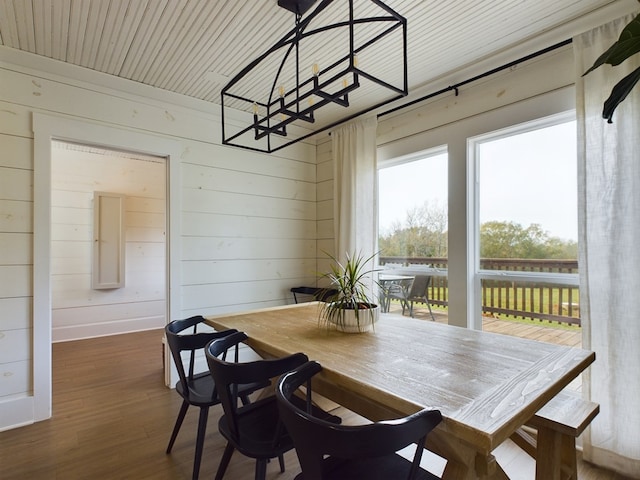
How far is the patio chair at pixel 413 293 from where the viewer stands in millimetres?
3041

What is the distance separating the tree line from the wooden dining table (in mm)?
1050

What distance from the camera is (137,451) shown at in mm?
2123

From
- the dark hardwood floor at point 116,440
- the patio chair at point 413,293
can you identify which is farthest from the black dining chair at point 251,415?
the patio chair at point 413,293

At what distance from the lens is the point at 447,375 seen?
3.96ft

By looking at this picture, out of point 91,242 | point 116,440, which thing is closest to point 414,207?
point 116,440

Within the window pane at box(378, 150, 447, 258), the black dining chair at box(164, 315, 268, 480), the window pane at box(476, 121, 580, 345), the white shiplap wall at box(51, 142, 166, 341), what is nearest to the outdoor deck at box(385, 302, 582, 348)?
the window pane at box(476, 121, 580, 345)

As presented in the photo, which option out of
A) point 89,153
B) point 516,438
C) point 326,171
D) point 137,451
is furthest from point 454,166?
point 89,153

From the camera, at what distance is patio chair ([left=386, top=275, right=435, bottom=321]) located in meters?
3.04

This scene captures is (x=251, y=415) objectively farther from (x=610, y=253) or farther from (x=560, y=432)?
(x=610, y=253)

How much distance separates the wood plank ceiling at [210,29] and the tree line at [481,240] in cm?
118

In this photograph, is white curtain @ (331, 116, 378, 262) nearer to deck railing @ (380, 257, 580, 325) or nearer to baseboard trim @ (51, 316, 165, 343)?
deck railing @ (380, 257, 580, 325)


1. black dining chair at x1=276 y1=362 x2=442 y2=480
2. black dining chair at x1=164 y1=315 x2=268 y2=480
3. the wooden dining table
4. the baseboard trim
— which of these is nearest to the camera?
black dining chair at x1=276 y1=362 x2=442 y2=480

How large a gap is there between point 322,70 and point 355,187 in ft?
5.57

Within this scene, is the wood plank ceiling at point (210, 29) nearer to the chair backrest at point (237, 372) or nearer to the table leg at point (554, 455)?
the chair backrest at point (237, 372)
